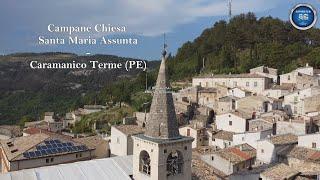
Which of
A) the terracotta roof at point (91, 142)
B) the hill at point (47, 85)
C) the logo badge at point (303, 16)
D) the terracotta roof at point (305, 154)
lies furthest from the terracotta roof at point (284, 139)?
the hill at point (47, 85)

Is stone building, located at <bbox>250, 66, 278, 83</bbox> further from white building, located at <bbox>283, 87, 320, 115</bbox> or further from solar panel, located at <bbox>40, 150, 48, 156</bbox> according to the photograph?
solar panel, located at <bbox>40, 150, 48, 156</bbox>

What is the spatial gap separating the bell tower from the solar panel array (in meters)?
8.41

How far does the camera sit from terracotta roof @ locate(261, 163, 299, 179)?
23.6 metres

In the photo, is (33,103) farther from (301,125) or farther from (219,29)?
(301,125)

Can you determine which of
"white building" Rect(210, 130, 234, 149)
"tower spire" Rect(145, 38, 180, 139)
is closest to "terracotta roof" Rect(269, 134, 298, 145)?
"white building" Rect(210, 130, 234, 149)

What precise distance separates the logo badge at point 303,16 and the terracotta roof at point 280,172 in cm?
1270

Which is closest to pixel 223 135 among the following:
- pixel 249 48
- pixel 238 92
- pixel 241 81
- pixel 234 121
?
pixel 234 121

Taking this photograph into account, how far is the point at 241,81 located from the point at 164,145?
105 ft

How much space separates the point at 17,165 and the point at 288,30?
46.1 m

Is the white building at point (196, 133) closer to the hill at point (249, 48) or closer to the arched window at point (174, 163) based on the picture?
the arched window at point (174, 163)

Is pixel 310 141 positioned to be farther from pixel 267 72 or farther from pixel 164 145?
pixel 267 72

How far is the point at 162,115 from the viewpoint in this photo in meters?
17.1

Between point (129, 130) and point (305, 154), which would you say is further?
point (129, 130)

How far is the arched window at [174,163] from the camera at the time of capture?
679 inches
